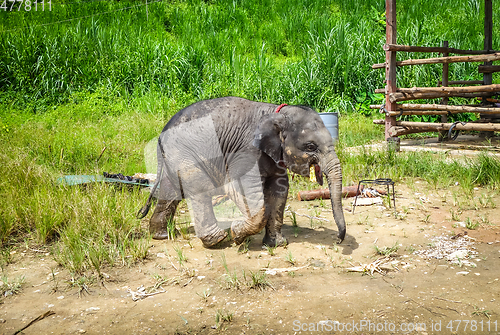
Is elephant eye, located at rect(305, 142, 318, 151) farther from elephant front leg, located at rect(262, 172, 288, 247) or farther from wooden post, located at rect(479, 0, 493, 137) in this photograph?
wooden post, located at rect(479, 0, 493, 137)

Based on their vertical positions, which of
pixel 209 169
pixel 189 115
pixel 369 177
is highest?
pixel 189 115

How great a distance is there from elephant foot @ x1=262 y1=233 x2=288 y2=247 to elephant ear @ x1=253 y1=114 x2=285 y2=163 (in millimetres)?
734

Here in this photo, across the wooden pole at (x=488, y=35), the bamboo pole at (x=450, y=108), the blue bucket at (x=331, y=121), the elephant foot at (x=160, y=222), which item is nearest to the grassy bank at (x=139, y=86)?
the elephant foot at (x=160, y=222)

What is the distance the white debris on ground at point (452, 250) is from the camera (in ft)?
11.6

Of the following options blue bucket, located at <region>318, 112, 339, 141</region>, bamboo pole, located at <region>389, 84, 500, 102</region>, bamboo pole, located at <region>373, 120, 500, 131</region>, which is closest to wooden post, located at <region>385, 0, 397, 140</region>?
bamboo pole, located at <region>389, 84, 500, 102</region>

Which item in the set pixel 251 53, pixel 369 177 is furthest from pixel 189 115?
pixel 251 53

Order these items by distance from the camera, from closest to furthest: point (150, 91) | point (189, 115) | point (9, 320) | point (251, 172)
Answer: point (9, 320) → point (251, 172) → point (189, 115) → point (150, 91)

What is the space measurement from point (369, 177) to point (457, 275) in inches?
111

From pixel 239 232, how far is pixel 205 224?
13.0 inches

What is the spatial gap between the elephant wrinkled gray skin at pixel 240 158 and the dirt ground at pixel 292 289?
1.05 ft

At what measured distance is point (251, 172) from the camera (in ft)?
12.5

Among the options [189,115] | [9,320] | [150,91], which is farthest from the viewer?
[150,91]

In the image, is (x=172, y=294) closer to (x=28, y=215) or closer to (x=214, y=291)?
(x=214, y=291)

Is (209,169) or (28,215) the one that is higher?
(209,169)
